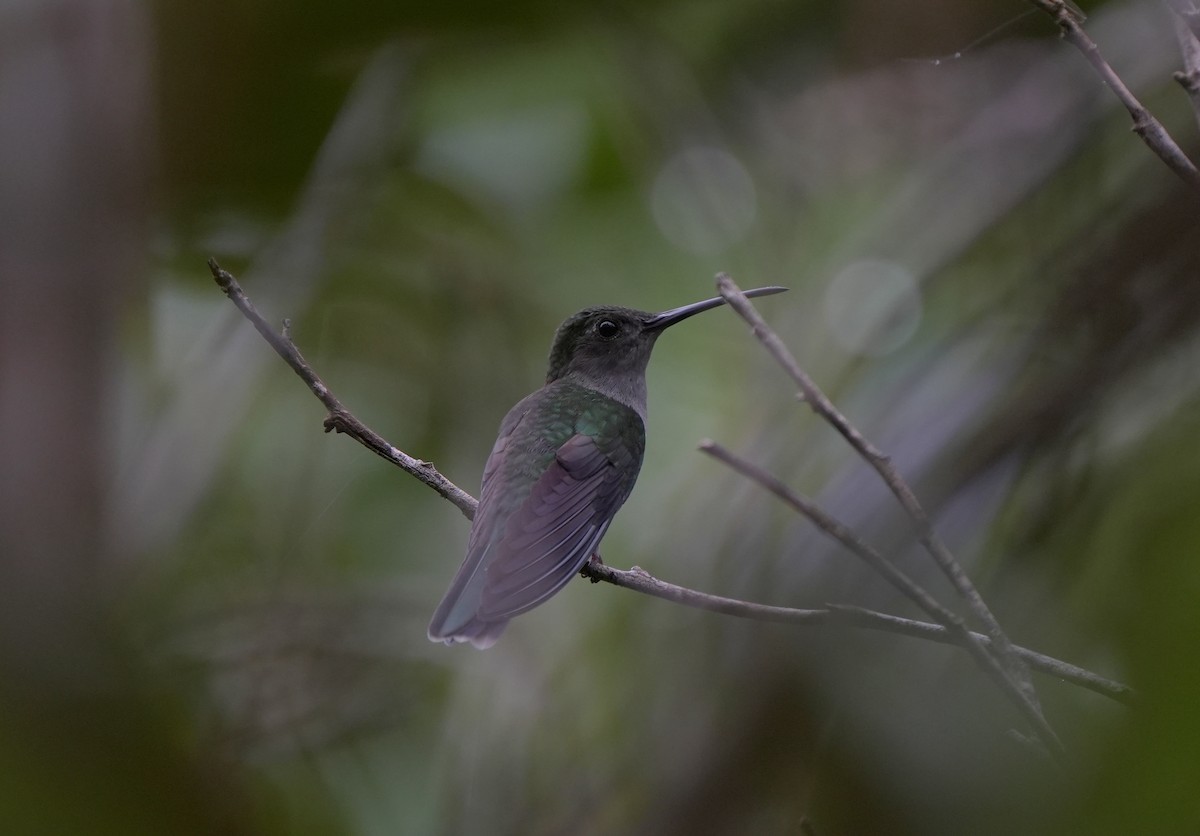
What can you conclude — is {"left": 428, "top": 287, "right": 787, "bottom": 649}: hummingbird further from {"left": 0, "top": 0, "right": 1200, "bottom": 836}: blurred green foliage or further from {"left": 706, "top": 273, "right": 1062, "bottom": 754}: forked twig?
{"left": 706, "top": 273, "right": 1062, "bottom": 754}: forked twig

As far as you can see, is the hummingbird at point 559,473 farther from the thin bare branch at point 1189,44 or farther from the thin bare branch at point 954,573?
the thin bare branch at point 1189,44

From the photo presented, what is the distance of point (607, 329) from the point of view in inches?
121

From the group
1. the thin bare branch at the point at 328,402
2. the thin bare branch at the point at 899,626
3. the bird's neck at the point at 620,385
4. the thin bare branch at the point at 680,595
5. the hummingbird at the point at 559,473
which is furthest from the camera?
the bird's neck at the point at 620,385

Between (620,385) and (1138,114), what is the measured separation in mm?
2044

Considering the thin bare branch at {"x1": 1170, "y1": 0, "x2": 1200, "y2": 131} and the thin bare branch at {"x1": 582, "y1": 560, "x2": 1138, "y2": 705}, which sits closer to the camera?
the thin bare branch at {"x1": 582, "y1": 560, "x2": 1138, "y2": 705}

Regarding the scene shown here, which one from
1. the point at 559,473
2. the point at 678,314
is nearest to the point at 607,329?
the point at 678,314

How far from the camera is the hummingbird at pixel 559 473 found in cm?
189

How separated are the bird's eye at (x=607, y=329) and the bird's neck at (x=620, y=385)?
0.38 feet

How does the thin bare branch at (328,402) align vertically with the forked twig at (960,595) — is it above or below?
above

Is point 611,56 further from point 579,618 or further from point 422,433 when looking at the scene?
point 579,618

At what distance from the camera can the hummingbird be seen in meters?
1.89

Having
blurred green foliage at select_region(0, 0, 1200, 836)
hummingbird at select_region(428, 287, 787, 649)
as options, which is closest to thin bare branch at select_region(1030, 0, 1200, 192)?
blurred green foliage at select_region(0, 0, 1200, 836)

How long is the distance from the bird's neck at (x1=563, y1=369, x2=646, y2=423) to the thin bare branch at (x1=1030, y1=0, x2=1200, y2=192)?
185cm

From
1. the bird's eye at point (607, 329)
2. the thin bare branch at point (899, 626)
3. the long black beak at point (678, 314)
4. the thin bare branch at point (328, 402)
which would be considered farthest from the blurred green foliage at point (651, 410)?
the bird's eye at point (607, 329)
